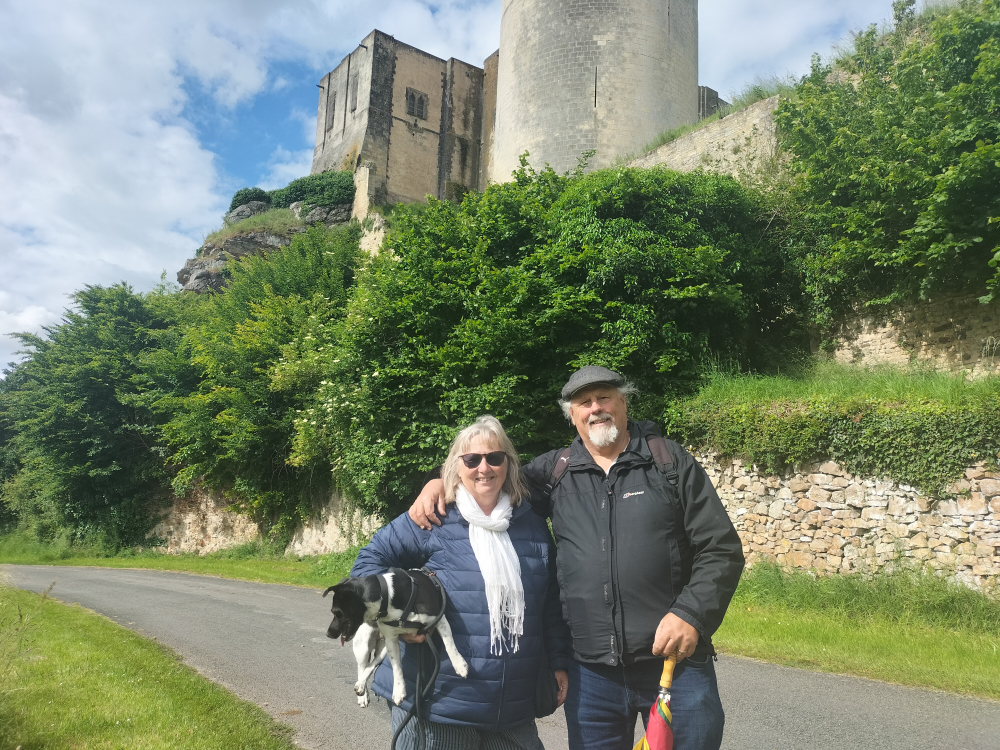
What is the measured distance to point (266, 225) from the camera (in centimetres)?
3147

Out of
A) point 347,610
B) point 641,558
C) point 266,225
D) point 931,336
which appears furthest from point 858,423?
point 266,225

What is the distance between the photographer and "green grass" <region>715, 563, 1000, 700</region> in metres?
5.92

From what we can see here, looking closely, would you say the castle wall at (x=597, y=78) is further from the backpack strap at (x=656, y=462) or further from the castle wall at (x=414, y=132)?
the backpack strap at (x=656, y=462)

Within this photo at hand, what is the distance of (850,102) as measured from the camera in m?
12.3

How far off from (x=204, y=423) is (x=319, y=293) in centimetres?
511

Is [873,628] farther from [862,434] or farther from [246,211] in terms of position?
[246,211]

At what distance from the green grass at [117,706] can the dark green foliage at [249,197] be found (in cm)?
3186

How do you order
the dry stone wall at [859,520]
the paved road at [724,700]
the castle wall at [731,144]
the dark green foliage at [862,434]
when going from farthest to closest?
the castle wall at [731,144], the dark green foliage at [862,434], the dry stone wall at [859,520], the paved road at [724,700]

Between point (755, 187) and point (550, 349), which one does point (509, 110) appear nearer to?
point (755, 187)

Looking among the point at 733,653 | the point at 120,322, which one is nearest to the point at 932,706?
the point at 733,653

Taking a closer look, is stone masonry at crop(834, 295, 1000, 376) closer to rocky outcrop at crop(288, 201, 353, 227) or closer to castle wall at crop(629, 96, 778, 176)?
castle wall at crop(629, 96, 778, 176)

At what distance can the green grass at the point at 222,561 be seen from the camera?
14242 mm

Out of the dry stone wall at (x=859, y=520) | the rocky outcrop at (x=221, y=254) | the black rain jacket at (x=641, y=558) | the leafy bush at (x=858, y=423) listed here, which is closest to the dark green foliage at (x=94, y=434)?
the rocky outcrop at (x=221, y=254)

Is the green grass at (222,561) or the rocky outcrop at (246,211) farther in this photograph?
the rocky outcrop at (246,211)
